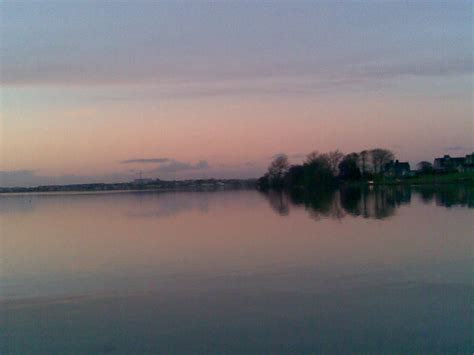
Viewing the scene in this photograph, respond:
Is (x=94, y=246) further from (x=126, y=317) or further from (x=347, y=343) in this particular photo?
(x=347, y=343)

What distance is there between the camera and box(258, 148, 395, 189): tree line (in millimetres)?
94062

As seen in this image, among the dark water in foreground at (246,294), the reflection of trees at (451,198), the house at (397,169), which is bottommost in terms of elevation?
the dark water in foreground at (246,294)

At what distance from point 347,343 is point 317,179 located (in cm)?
8627

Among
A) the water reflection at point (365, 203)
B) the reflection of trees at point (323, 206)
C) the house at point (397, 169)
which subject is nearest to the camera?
the reflection of trees at point (323, 206)

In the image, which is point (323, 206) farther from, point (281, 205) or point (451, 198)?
point (451, 198)

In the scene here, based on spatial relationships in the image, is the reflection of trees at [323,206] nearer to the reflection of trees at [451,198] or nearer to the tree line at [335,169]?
the reflection of trees at [451,198]

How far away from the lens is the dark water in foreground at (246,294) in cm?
798

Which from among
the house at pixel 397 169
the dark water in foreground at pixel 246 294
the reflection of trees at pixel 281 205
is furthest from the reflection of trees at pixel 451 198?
the house at pixel 397 169

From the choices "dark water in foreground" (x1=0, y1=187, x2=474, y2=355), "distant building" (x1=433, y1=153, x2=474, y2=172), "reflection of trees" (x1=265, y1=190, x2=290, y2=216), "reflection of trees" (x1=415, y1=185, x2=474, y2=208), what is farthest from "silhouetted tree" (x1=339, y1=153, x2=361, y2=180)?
"dark water in foreground" (x1=0, y1=187, x2=474, y2=355)

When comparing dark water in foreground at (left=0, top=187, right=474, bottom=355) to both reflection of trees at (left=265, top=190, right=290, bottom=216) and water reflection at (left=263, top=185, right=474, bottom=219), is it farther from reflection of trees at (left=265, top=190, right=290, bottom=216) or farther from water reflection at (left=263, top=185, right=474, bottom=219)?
reflection of trees at (left=265, top=190, right=290, bottom=216)

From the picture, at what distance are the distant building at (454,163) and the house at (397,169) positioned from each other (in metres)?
6.40

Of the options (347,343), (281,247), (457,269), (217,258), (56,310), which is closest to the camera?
(347,343)

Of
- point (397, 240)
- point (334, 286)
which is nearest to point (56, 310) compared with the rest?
point (334, 286)

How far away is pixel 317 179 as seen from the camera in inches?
3661
